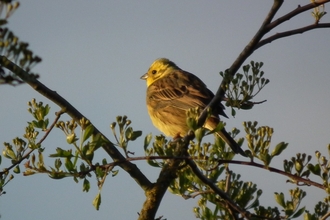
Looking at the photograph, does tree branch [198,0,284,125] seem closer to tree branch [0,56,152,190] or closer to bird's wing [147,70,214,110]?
tree branch [0,56,152,190]

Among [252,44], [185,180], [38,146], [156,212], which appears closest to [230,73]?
[252,44]

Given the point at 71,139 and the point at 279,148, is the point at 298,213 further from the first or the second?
the point at 71,139

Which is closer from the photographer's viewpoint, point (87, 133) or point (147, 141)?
point (87, 133)

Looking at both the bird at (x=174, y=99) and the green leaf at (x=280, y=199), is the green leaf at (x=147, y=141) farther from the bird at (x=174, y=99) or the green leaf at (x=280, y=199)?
the bird at (x=174, y=99)

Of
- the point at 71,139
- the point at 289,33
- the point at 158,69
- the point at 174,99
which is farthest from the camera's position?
the point at 158,69

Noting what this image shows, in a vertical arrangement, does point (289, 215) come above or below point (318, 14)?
below

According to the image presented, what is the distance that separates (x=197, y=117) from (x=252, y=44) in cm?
62

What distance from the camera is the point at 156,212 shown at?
13.2 ft

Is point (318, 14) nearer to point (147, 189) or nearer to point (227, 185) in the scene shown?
point (227, 185)

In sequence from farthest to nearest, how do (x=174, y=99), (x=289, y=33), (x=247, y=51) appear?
(x=174, y=99), (x=289, y=33), (x=247, y=51)

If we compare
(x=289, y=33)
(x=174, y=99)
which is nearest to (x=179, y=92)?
(x=174, y=99)

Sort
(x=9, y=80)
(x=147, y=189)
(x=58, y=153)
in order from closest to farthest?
(x=9, y=80) → (x=58, y=153) → (x=147, y=189)

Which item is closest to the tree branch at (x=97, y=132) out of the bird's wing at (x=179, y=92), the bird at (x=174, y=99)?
the bird at (x=174, y=99)

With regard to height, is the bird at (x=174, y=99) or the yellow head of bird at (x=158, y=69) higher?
the yellow head of bird at (x=158, y=69)
